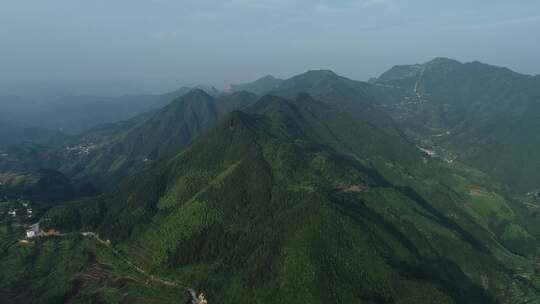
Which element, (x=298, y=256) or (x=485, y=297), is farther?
(x=485, y=297)

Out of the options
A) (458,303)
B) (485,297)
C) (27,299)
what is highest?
(27,299)

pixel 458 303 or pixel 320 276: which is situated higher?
pixel 320 276

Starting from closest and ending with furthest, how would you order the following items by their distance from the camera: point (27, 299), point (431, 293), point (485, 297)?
point (431, 293), point (27, 299), point (485, 297)

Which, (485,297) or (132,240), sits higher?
(132,240)

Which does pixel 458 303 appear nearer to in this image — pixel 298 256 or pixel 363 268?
pixel 363 268

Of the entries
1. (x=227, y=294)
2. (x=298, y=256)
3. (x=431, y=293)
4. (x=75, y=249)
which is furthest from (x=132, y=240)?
(x=431, y=293)

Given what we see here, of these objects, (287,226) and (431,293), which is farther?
(287,226)

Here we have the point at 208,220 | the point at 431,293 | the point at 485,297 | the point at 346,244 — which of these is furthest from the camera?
the point at 208,220

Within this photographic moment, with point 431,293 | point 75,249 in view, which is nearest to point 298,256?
point 431,293

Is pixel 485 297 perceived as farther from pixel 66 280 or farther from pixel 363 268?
pixel 66 280
